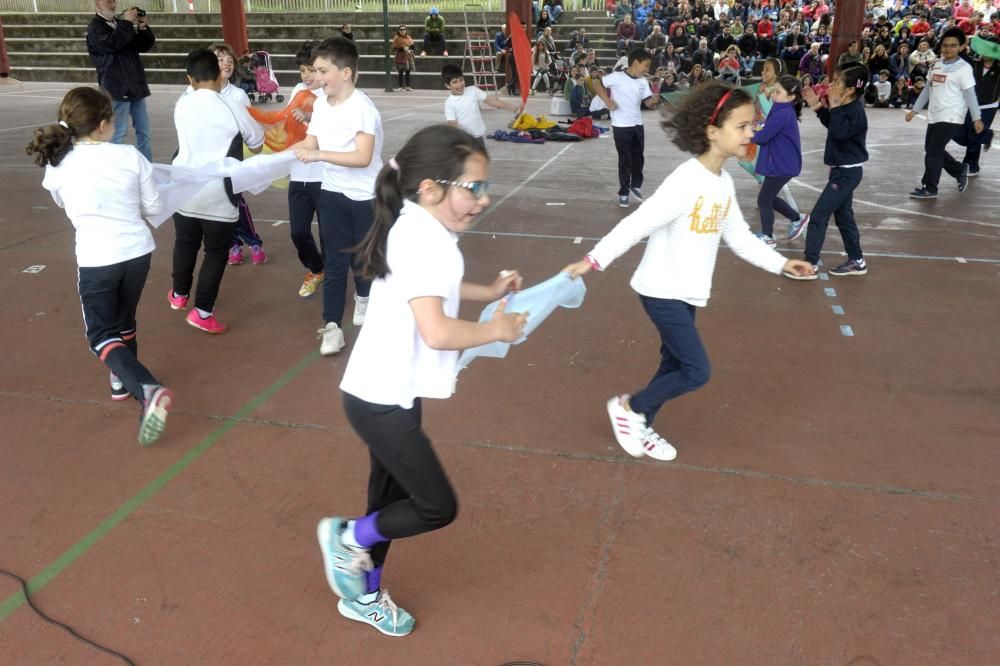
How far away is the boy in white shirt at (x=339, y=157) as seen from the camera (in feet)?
14.4

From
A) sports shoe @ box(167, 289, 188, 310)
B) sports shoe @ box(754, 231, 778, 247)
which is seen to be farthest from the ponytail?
sports shoe @ box(754, 231, 778, 247)

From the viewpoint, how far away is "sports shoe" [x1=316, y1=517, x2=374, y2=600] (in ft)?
8.37

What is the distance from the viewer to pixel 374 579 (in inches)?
104

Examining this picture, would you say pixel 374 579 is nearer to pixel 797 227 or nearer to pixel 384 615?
pixel 384 615

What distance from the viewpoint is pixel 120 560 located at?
2.98 m

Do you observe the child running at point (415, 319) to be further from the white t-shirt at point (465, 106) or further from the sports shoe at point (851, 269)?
Result: the white t-shirt at point (465, 106)

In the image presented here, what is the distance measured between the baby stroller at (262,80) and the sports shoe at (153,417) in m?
18.5

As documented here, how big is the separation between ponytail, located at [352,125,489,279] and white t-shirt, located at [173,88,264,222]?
2989mm

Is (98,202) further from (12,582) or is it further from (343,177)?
(12,582)

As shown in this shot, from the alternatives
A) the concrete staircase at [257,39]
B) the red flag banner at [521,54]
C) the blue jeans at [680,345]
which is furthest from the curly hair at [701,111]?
the concrete staircase at [257,39]

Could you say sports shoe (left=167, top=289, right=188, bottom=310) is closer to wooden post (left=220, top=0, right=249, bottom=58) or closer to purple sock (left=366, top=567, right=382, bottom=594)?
purple sock (left=366, top=567, right=382, bottom=594)

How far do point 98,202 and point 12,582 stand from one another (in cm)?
179

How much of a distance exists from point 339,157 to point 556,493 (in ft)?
7.06

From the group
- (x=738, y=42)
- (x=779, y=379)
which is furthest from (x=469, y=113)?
(x=738, y=42)
